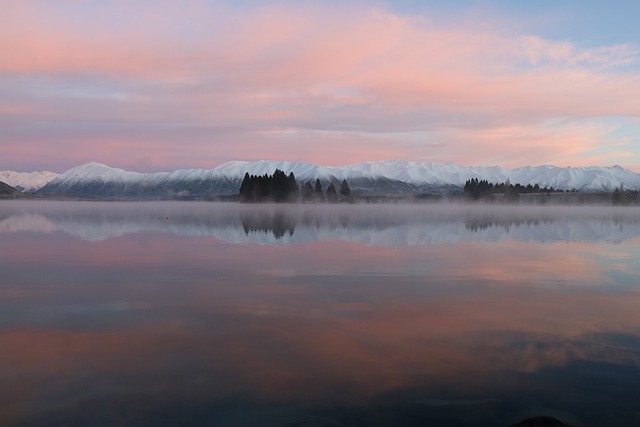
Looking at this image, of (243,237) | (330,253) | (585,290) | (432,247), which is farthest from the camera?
(243,237)

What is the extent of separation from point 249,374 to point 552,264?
23.9m

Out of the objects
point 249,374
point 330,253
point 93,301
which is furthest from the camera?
point 330,253

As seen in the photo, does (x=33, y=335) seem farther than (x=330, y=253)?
No

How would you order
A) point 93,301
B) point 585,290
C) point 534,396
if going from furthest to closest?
point 585,290, point 93,301, point 534,396

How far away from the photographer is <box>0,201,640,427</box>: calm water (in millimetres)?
10422

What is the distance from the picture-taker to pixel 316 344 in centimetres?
1423

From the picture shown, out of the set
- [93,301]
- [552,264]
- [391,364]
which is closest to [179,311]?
[93,301]

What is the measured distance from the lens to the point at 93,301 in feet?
63.8

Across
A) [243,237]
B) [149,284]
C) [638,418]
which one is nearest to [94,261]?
[149,284]

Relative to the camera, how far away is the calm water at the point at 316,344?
10.4 m

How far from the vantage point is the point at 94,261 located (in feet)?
99.3

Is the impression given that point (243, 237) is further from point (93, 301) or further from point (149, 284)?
point (93, 301)

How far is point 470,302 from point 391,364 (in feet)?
26.5

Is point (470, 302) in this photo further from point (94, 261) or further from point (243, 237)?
point (243, 237)
